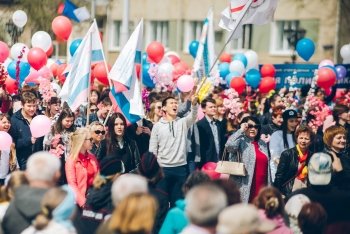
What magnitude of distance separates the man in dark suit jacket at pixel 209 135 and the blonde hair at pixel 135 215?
24.0ft

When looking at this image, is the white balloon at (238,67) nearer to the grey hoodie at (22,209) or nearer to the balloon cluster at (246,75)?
the balloon cluster at (246,75)

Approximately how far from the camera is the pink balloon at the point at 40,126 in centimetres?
1292

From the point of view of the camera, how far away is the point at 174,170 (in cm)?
1377

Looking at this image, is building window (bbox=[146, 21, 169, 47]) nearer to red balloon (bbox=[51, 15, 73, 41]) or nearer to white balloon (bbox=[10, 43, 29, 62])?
red balloon (bbox=[51, 15, 73, 41])

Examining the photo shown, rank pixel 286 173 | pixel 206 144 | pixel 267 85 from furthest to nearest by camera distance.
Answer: pixel 267 85 < pixel 206 144 < pixel 286 173

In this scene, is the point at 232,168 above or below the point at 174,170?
above

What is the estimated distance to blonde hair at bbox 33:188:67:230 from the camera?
24.6ft

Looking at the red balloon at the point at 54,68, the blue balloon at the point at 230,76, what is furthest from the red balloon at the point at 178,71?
the red balloon at the point at 54,68

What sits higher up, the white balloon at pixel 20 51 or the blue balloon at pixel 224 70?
the white balloon at pixel 20 51

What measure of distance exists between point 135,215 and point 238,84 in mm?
13130

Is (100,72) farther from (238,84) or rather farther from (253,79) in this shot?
(253,79)

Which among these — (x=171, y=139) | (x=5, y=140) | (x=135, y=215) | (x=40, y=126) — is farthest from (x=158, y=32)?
(x=135, y=215)

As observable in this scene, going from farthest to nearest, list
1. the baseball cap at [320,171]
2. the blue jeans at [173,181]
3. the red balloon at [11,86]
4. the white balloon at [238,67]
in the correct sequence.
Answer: the white balloon at [238,67]
the red balloon at [11,86]
the blue jeans at [173,181]
the baseball cap at [320,171]

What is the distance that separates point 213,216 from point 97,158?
5.72 metres
